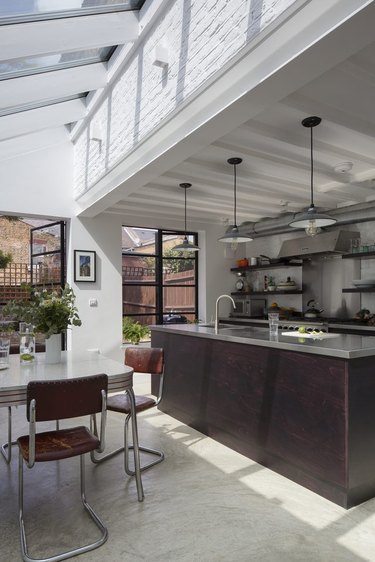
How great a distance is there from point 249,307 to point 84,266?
2.93 metres

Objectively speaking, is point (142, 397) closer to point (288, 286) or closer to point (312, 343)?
point (312, 343)

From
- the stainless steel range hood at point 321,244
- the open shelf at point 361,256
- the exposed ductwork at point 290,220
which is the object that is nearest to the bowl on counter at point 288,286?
the stainless steel range hood at point 321,244

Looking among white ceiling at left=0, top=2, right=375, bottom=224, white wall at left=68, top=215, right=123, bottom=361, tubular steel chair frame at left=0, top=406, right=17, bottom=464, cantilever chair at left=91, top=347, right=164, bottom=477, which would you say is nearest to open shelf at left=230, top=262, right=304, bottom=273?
white ceiling at left=0, top=2, right=375, bottom=224

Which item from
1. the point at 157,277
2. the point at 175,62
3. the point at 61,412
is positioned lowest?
the point at 61,412

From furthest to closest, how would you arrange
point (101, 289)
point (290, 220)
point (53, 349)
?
point (290, 220)
point (101, 289)
point (53, 349)

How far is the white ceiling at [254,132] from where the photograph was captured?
2.82 m

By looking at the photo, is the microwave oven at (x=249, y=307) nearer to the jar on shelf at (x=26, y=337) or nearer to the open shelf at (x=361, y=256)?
the open shelf at (x=361, y=256)

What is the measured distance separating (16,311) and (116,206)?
3343 mm

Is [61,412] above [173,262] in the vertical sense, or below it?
below

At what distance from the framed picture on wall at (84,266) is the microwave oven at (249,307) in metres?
2.67

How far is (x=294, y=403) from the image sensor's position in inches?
115

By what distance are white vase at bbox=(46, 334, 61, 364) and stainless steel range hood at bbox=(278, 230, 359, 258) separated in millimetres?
4085

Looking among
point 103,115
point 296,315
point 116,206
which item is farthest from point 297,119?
point 296,315

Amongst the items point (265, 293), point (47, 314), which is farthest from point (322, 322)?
point (47, 314)
